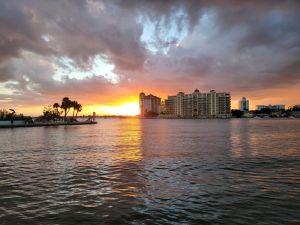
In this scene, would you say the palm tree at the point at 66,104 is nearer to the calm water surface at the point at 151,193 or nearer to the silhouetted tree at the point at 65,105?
the silhouetted tree at the point at 65,105

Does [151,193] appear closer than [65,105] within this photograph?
Yes

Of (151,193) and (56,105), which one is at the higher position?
(56,105)

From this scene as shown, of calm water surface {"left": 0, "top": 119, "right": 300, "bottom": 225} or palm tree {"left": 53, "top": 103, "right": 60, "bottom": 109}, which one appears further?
palm tree {"left": 53, "top": 103, "right": 60, "bottom": 109}

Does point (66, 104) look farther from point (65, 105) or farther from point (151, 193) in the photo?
point (151, 193)

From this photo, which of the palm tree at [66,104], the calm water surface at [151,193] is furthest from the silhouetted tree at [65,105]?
the calm water surface at [151,193]

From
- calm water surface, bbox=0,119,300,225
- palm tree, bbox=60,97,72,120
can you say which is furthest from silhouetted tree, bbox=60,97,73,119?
calm water surface, bbox=0,119,300,225

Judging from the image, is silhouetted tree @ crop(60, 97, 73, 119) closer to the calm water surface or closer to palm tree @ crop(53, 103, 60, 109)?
palm tree @ crop(53, 103, 60, 109)

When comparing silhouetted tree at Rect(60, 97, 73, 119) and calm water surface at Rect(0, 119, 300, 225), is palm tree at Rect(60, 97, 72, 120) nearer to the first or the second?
silhouetted tree at Rect(60, 97, 73, 119)

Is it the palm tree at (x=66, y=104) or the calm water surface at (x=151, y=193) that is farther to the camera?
the palm tree at (x=66, y=104)

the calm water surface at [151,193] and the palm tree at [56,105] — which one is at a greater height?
the palm tree at [56,105]

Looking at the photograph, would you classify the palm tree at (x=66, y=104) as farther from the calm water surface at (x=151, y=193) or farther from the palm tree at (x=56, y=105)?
the calm water surface at (x=151, y=193)

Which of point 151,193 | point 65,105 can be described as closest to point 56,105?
point 65,105

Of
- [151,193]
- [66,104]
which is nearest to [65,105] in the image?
[66,104]

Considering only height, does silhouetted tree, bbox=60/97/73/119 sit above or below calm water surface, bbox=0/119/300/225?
above
